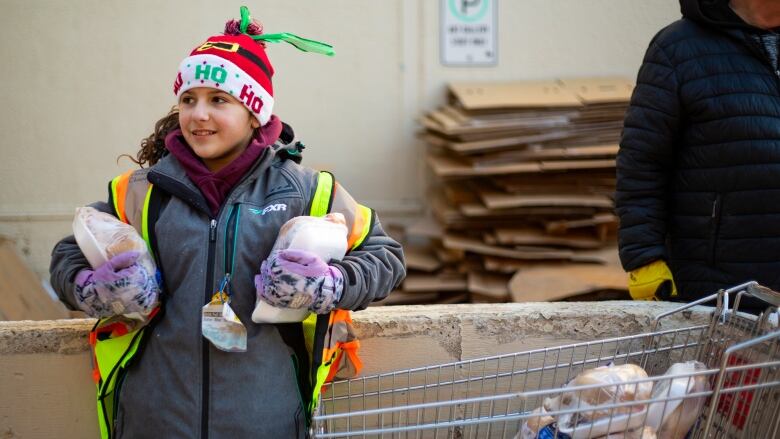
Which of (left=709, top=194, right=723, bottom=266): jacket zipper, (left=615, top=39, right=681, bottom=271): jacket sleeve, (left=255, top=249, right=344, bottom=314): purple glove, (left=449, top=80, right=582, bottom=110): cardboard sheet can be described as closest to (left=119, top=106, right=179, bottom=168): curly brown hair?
(left=255, top=249, right=344, bottom=314): purple glove

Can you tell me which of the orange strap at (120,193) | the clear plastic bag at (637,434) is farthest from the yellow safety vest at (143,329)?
the clear plastic bag at (637,434)

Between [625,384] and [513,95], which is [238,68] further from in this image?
[513,95]

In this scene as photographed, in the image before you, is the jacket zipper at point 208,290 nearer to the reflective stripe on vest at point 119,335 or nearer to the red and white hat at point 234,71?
the reflective stripe on vest at point 119,335

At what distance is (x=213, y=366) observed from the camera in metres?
2.25

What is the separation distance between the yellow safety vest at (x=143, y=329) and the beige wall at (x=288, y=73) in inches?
136

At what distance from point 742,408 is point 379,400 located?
3.32ft

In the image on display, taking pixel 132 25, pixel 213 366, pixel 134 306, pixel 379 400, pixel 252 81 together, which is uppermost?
pixel 132 25

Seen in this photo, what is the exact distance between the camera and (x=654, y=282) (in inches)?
117

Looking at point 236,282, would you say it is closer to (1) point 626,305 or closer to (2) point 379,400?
(2) point 379,400

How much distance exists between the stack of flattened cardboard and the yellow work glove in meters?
2.12

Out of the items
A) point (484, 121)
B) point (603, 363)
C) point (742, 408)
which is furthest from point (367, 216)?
point (484, 121)

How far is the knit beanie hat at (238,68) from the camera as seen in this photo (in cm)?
236

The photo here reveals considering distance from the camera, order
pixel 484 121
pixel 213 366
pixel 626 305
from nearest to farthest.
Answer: pixel 213 366 < pixel 626 305 < pixel 484 121

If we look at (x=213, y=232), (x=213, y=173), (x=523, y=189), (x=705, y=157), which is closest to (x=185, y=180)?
(x=213, y=173)
